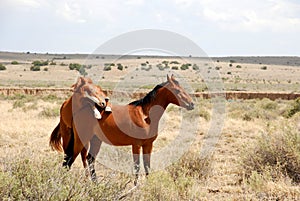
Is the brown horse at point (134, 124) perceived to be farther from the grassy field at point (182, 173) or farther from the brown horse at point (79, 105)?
the grassy field at point (182, 173)

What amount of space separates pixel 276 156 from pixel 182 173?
6.47ft

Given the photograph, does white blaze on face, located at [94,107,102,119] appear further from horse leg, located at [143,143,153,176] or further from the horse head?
the horse head

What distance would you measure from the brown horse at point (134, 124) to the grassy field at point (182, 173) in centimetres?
53

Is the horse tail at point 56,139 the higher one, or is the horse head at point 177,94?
the horse head at point 177,94

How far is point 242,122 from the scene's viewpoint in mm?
16562

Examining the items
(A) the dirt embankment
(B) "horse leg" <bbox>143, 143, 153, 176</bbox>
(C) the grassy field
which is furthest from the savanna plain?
(A) the dirt embankment

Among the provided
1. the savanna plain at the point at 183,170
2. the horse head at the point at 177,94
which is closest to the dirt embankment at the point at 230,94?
the savanna plain at the point at 183,170

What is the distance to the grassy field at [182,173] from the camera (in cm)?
454

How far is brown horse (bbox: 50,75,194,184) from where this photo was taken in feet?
23.8

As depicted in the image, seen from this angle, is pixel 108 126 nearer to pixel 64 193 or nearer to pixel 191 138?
pixel 64 193

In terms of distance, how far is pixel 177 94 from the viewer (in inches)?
298

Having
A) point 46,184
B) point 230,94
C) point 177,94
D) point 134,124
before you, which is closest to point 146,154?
point 134,124

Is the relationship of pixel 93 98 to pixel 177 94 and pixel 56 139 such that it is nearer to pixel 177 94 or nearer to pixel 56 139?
pixel 56 139

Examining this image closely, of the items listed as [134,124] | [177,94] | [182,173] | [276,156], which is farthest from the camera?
[276,156]
